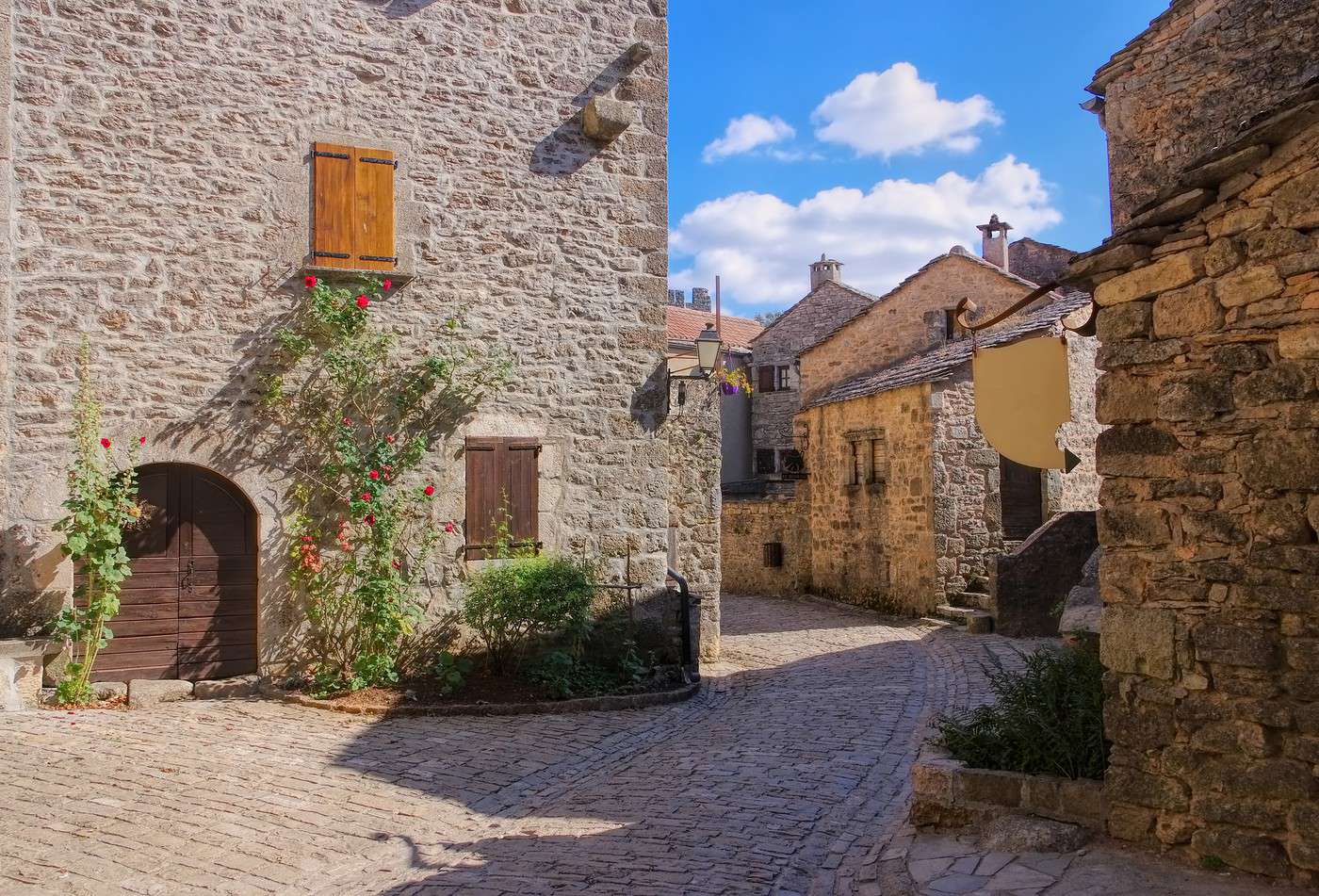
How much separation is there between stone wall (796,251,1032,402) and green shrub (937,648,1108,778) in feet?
44.3

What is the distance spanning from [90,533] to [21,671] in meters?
1.03

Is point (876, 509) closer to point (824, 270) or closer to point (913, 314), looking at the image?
point (913, 314)

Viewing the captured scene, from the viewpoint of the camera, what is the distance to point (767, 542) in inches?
750

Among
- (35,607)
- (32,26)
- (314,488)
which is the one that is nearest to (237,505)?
(314,488)

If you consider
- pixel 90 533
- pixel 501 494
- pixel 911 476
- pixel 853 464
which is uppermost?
pixel 853 464

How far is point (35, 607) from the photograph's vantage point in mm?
7410

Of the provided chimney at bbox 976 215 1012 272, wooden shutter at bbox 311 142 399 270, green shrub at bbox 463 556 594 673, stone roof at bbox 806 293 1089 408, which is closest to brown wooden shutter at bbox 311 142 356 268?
wooden shutter at bbox 311 142 399 270

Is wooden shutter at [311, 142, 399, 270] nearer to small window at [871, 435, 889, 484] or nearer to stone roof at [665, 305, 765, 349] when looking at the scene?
small window at [871, 435, 889, 484]

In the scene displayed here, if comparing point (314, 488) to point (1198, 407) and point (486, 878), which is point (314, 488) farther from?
point (1198, 407)

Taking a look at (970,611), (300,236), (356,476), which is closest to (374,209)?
(300,236)

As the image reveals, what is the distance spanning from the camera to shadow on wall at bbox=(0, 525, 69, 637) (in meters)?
7.33

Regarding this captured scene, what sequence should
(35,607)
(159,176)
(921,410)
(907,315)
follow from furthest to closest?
(907,315), (921,410), (159,176), (35,607)

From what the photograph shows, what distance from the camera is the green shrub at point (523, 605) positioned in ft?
27.2

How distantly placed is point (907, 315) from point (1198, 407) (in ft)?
51.4
